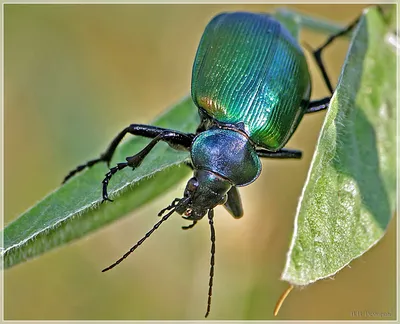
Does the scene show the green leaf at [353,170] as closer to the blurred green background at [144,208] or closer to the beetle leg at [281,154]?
the beetle leg at [281,154]

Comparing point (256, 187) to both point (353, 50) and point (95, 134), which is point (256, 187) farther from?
point (353, 50)

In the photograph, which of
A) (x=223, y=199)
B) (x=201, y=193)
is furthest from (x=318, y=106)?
(x=201, y=193)

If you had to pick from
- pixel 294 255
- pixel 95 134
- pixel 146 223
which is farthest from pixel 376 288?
pixel 294 255

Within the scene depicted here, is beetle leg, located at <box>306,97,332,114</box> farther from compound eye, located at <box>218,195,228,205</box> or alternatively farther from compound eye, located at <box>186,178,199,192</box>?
compound eye, located at <box>186,178,199,192</box>

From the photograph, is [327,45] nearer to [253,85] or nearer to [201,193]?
[253,85]

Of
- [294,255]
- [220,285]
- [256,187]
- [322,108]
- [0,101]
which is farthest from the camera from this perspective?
[0,101]

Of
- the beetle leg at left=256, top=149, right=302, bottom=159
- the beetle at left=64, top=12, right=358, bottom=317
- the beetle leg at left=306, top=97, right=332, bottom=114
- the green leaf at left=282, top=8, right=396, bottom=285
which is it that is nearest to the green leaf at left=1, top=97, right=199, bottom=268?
the beetle at left=64, top=12, right=358, bottom=317

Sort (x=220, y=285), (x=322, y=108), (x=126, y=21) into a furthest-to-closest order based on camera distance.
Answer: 1. (x=126, y=21)
2. (x=220, y=285)
3. (x=322, y=108)
